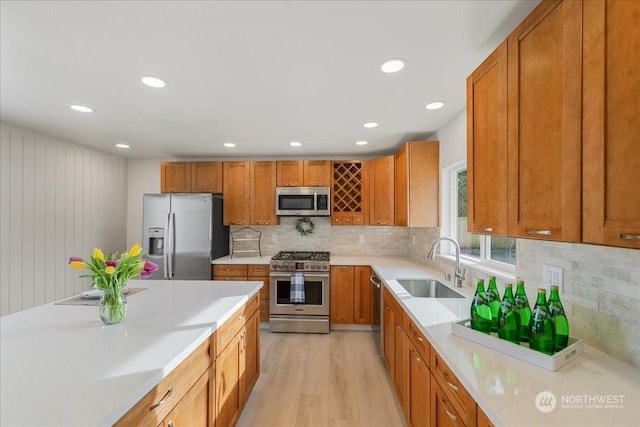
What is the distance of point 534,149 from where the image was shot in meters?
1.08

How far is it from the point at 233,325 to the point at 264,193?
95.7 inches

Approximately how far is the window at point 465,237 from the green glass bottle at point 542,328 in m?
1.05

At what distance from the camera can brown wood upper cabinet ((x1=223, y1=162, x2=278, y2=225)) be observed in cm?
400

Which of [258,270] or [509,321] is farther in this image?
[258,270]

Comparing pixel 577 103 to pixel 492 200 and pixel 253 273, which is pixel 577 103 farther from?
pixel 253 273

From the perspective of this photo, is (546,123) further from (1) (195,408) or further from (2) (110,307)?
(2) (110,307)

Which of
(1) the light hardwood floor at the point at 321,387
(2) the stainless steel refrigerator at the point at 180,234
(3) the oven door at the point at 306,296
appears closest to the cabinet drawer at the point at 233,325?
(1) the light hardwood floor at the point at 321,387

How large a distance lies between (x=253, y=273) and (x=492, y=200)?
3.01 m

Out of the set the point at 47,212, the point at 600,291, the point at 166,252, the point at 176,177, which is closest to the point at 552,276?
the point at 600,291

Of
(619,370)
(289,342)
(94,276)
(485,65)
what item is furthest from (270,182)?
(619,370)

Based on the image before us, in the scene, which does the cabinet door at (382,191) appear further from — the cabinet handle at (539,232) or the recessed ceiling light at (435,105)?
the cabinet handle at (539,232)

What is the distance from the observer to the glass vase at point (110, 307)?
55.5 inches

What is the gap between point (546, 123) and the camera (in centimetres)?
102

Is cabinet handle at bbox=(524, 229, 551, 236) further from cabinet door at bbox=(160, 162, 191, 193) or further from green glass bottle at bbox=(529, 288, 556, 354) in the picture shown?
cabinet door at bbox=(160, 162, 191, 193)
